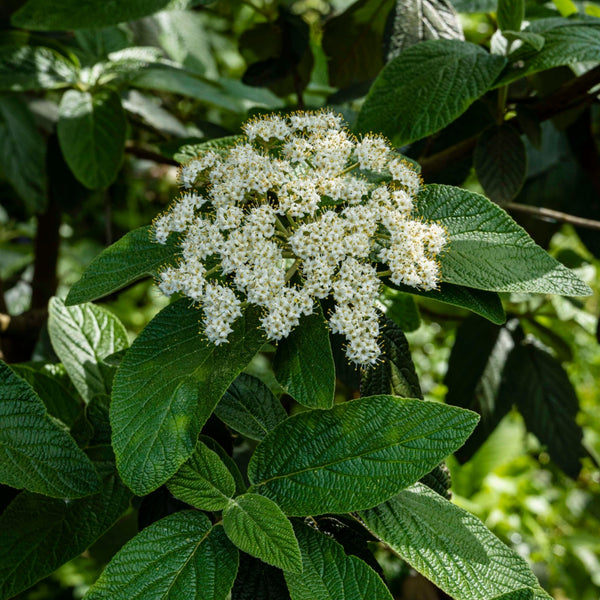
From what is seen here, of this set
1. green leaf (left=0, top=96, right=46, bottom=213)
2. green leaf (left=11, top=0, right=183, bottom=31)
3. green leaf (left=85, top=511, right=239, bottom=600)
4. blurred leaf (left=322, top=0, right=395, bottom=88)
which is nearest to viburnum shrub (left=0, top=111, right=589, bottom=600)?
green leaf (left=85, top=511, right=239, bottom=600)

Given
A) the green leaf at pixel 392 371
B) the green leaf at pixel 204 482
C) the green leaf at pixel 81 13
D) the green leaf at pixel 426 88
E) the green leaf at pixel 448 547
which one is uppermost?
the green leaf at pixel 81 13

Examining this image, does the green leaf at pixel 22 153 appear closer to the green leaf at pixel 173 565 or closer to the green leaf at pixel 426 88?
the green leaf at pixel 426 88

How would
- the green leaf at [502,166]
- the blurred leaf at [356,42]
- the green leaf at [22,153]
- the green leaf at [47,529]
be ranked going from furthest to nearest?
the green leaf at [22,153] → the blurred leaf at [356,42] → the green leaf at [502,166] → the green leaf at [47,529]

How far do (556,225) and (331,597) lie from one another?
97cm

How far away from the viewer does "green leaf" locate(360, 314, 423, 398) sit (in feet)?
2.28

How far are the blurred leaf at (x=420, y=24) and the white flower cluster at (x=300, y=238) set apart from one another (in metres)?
0.32

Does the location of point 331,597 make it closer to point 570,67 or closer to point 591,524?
point 570,67

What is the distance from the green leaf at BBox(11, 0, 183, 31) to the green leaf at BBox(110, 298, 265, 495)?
54cm

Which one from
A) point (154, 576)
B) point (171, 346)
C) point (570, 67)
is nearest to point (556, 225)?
point (570, 67)

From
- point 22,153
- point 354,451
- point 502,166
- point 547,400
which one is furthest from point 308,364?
point 22,153

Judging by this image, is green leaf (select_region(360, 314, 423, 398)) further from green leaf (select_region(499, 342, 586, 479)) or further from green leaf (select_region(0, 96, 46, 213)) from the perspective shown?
green leaf (select_region(0, 96, 46, 213))

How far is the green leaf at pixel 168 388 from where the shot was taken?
1.79 ft

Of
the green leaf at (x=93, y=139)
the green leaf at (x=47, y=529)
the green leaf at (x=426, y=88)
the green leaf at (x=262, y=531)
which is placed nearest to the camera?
the green leaf at (x=262, y=531)

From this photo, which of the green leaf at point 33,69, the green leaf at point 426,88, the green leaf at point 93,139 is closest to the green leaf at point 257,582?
the green leaf at point 426,88
